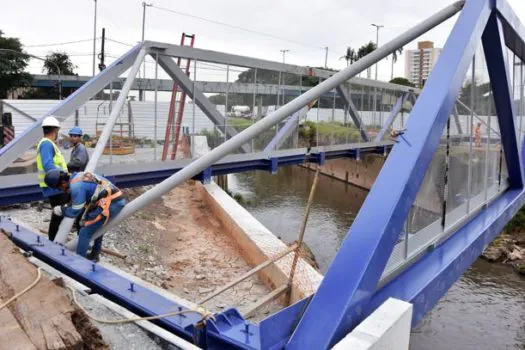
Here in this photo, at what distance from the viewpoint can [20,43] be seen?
4044 centimetres

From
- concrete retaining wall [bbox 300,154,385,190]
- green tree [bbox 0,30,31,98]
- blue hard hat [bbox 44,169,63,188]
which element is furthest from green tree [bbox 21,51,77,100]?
blue hard hat [bbox 44,169,63,188]

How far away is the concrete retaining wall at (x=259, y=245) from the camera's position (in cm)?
710

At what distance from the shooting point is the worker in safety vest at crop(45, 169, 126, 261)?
16.0ft

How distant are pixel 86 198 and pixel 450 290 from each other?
11358 mm

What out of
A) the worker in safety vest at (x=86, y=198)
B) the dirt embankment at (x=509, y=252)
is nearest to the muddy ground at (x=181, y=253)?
the worker in safety vest at (x=86, y=198)

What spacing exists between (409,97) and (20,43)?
34652 millimetres

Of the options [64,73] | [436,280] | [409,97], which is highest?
[64,73]

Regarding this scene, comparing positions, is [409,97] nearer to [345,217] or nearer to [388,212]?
[345,217]

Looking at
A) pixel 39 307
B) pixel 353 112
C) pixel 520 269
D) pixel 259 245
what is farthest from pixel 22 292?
pixel 520 269

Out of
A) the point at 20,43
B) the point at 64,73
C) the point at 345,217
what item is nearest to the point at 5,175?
the point at 345,217

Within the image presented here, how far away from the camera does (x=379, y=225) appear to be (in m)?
3.15

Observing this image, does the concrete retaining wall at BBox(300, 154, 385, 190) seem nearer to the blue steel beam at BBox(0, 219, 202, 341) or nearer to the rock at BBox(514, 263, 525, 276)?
the rock at BBox(514, 263, 525, 276)

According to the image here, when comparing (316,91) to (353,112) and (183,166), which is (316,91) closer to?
(183,166)

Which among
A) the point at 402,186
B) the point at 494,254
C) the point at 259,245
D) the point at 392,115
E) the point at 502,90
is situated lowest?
the point at 494,254
